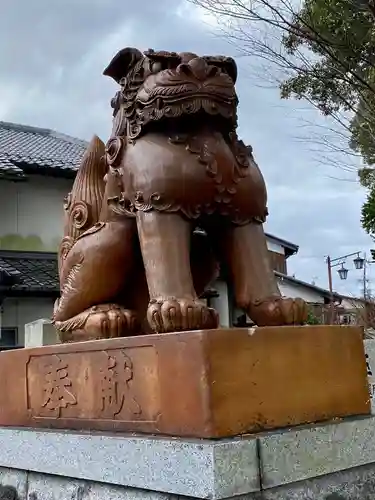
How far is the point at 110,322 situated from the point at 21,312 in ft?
28.2

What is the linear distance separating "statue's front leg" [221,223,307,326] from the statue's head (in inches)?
15.6

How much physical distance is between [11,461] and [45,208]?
32.8ft

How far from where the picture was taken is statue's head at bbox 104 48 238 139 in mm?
1979

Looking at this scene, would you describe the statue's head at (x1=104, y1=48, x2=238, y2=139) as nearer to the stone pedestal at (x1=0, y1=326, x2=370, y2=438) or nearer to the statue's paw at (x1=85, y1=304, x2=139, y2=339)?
the statue's paw at (x1=85, y1=304, x2=139, y2=339)

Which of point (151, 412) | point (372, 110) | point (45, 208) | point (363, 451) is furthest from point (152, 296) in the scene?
point (45, 208)

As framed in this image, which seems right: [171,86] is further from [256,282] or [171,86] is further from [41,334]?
[41,334]

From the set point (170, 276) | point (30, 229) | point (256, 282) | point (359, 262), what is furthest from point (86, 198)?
point (359, 262)

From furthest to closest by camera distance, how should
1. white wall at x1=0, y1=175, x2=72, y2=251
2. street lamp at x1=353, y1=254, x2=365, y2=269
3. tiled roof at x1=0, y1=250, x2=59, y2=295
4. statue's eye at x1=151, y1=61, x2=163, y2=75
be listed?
street lamp at x1=353, y1=254, x2=365, y2=269
white wall at x1=0, y1=175, x2=72, y2=251
tiled roof at x1=0, y1=250, x2=59, y2=295
statue's eye at x1=151, y1=61, x2=163, y2=75

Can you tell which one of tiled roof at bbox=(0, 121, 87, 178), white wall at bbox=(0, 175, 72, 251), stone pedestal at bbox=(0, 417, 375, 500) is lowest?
stone pedestal at bbox=(0, 417, 375, 500)

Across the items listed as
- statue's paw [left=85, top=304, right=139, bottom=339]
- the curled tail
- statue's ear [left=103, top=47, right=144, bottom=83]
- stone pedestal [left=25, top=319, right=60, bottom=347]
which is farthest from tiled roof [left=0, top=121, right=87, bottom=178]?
statue's paw [left=85, top=304, right=139, bottom=339]

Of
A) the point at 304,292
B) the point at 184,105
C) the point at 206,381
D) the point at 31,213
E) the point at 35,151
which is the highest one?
the point at 35,151

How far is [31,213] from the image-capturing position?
38.4 ft

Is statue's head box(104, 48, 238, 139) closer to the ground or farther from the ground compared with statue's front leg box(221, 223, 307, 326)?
farther from the ground

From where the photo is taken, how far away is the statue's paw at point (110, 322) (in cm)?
207
